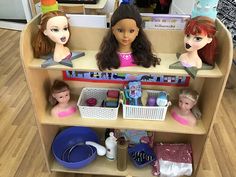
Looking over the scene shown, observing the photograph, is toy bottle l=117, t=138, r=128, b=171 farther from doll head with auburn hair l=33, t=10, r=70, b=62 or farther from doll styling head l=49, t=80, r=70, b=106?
doll head with auburn hair l=33, t=10, r=70, b=62

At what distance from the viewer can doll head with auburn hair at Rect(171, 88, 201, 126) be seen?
1.19 m

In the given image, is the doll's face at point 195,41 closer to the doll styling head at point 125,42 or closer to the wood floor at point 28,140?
the doll styling head at point 125,42

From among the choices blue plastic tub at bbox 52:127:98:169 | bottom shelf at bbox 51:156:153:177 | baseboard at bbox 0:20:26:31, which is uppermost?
blue plastic tub at bbox 52:127:98:169

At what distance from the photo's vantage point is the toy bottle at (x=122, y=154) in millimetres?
1290

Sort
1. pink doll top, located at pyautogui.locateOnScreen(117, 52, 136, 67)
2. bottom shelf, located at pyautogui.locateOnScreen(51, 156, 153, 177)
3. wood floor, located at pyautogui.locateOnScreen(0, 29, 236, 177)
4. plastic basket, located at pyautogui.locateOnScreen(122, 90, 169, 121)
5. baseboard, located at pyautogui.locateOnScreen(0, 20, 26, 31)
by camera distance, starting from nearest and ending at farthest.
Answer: pink doll top, located at pyautogui.locateOnScreen(117, 52, 136, 67) → plastic basket, located at pyautogui.locateOnScreen(122, 90, 169, 121) → bottom shelf, located at pyautogui.locateOnScreen(51, 156, 153, 177) → wood floor, located at pyautogui.locateOnScreen(0, 29, 236, 177) → baseboard, located at pyautogui.locateOnScreen(0, 20, 26, 31)

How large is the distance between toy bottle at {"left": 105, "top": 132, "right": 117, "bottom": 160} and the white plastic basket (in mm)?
183

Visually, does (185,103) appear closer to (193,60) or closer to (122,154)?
(193,60)

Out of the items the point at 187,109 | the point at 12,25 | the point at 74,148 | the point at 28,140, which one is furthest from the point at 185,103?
the point at 12,25

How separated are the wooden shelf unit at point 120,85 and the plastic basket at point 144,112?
0.03 m

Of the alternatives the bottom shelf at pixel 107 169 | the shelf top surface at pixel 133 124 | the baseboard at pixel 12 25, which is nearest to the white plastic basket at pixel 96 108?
the shelf top surface at pixel 133 124

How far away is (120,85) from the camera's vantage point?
4.39 ft

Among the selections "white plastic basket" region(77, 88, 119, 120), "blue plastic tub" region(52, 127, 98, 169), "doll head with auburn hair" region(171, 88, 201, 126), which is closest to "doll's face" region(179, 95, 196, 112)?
"doll head with auburn hair" region(171, 88, 201, 126)

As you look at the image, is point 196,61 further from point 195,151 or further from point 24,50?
point 24,50

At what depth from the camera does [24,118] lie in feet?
6.30
